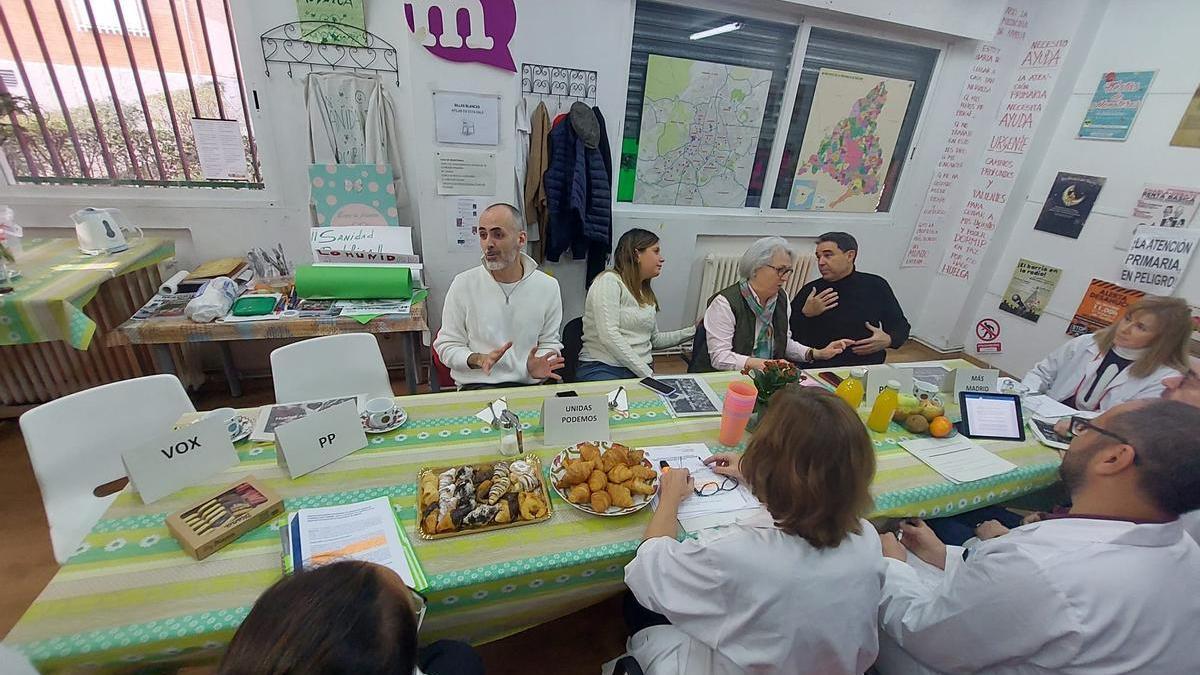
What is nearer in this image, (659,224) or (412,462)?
(412,462)

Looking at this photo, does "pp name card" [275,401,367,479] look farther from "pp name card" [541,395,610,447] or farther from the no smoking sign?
the no smoking sign

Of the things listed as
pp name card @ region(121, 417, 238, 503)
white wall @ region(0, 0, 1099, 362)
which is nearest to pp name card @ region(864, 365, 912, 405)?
white wall @ region(0, 0, 1099, 362)

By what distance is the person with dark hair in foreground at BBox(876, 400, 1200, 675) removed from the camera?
2.89ft

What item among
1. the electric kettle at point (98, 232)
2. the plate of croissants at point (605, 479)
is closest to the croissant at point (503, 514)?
the plate of croissants at point (605, 479)

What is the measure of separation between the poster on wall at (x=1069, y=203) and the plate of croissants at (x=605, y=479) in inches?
153

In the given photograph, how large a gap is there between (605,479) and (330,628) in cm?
71

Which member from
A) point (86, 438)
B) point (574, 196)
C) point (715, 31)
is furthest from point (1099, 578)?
point (715, 31)

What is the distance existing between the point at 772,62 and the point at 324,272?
3.09m

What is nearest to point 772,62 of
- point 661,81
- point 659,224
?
point 661,81

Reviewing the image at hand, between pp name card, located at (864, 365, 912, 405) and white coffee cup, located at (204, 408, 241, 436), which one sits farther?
pp name card, located at (864, 365, 912, 405)

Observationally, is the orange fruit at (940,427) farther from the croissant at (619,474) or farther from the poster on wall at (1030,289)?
the poster on wall at (1030,289)

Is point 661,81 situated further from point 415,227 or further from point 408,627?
point 408,627

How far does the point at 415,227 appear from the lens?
303 cm

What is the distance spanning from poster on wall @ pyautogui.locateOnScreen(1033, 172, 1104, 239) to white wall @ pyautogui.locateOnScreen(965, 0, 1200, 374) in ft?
0.12
